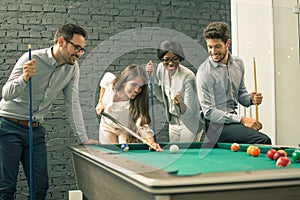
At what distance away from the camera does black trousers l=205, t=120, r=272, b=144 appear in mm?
2921

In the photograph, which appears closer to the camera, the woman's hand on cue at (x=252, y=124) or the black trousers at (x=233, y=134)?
the black trousers at (x=233, y=134)

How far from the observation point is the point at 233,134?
308 centimetres

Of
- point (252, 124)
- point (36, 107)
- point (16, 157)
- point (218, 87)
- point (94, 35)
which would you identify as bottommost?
point (16, 157)

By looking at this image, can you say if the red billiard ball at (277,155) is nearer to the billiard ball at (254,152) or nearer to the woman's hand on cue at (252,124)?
the billiard ball at (254,152)

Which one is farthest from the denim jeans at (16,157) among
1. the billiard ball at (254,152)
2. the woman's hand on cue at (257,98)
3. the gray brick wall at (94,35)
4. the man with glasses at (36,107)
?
the woman's hand on cue at (257,98)

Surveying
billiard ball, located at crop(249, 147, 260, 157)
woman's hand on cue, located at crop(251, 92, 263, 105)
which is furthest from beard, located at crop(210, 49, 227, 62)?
billiard ball, located at crop(249, 147, 260, 157)

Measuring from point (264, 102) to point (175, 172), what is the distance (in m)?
3.08

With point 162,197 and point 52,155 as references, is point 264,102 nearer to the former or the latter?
point 52,155

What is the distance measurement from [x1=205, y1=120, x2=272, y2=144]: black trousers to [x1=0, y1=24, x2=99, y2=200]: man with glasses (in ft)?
3.13

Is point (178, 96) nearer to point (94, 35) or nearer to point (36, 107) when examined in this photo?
point (36, 107)

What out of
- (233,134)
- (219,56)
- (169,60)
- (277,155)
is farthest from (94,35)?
(277,155)

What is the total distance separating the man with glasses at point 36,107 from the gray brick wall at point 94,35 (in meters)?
1.49

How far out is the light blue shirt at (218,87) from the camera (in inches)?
129

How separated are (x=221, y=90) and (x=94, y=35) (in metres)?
1.80
